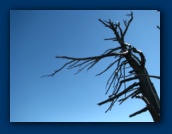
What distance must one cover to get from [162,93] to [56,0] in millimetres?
1068

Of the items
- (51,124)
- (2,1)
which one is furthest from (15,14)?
(51,124)

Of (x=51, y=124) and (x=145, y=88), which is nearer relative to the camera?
(x=145, y=88)

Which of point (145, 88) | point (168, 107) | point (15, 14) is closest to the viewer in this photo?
point (145, 88)

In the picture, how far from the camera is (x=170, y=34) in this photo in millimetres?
1828

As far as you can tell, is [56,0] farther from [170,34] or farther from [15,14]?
[170,34]

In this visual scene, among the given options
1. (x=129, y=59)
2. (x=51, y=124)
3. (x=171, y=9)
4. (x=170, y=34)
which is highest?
(x=171, y=9)

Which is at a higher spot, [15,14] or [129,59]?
[15,14]

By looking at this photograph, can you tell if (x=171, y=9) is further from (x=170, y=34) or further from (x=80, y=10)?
(x=80, y=10)

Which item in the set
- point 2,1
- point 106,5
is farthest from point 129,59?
point 2,1

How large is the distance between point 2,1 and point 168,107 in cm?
149

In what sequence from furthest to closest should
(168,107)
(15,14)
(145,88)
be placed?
(15,14) → (168,107) → (145,88)

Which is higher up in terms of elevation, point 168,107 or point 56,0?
point 56,0

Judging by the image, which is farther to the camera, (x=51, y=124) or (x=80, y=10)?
(x=80, y=10)

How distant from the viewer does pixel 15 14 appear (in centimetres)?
188
